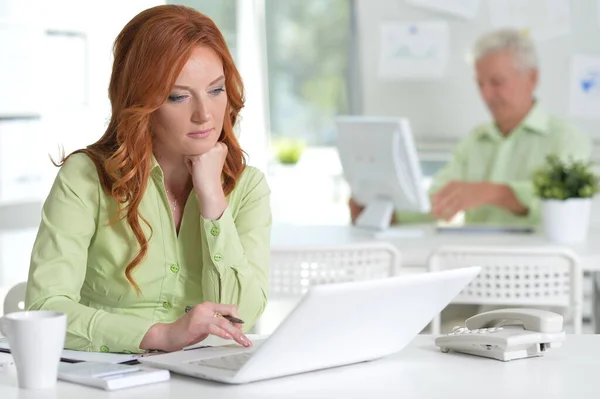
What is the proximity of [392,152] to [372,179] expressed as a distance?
17 centimetres

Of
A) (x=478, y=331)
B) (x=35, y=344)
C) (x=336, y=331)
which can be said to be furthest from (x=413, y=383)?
(x=35, y=344)

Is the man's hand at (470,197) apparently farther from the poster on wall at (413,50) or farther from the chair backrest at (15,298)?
the chair backrest at (15,298)

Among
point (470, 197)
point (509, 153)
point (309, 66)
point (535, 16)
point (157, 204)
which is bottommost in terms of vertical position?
point (470, 197)

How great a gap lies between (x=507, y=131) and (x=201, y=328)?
3.25 meters

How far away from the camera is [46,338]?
→ 1.49 metres

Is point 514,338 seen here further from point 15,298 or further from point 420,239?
point 420,239

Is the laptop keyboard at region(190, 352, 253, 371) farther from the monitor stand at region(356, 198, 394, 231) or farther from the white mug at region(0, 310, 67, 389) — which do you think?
the monitor stand at region(356, 198, 394, 231)

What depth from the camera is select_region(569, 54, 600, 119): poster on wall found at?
5.66 meters

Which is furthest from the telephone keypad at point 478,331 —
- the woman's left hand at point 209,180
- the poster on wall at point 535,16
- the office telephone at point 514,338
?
the poster on wall at point 535,16

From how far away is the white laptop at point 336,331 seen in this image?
1493 mm

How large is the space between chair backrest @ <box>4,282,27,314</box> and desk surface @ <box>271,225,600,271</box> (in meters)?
1.26

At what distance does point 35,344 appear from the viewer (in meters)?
1.49

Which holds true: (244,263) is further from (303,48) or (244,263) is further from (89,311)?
(303,48)

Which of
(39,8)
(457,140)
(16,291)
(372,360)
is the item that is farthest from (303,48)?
(372,360)
